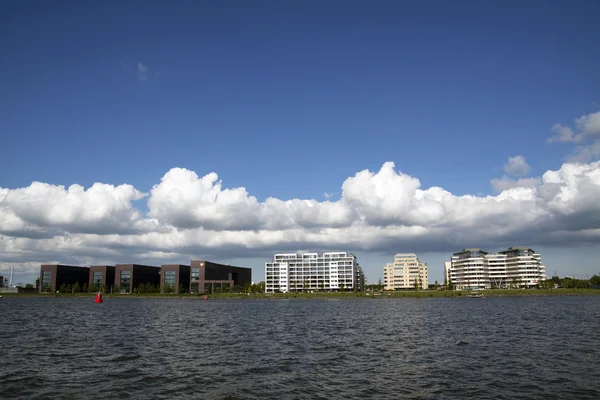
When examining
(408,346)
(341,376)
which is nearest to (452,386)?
(341,376)

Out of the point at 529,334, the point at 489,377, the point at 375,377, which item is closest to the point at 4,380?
the point at 375,377

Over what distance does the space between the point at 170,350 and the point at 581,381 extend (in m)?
32.4

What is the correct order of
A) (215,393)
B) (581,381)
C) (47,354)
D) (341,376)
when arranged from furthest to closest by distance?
(47,354), (341,376), (581,381), (215,393)

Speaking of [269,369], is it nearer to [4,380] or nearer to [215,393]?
[215,393]

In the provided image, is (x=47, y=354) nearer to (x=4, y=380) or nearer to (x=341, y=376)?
A: (x=4, y=380)

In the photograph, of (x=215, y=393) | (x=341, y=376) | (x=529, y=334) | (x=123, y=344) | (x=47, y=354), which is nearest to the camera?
(x=215, y=393)

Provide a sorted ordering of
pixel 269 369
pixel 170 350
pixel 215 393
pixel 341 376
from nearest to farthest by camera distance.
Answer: pixel 215 393
pixel 341 376
pixel 269 369
pixel 170 350

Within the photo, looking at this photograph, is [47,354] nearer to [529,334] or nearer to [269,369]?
[269,369]

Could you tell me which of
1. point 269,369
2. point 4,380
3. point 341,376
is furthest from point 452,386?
point 4,380

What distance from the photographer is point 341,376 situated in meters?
31.2

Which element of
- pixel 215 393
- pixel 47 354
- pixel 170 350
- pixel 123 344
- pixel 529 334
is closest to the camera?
pixel 215 393

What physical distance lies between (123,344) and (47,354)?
7.94m

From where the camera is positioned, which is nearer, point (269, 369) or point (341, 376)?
point (341, 376)

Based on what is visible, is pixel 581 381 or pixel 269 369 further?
pixel 269 369
